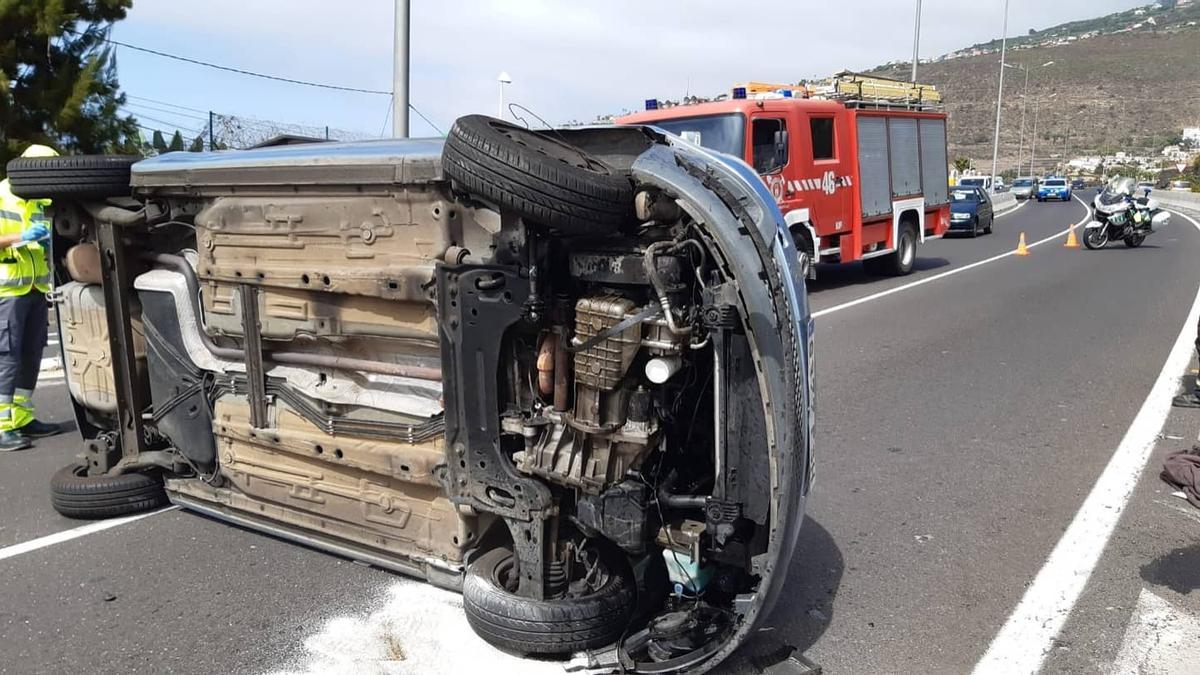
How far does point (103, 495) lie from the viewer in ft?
14.3

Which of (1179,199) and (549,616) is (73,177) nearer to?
(549,616)

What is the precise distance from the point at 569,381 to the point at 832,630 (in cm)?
140

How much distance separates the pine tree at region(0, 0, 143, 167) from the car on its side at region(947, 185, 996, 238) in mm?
18885

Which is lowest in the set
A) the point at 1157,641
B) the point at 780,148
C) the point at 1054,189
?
the point at 1157,641

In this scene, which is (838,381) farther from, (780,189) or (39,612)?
(39,612)

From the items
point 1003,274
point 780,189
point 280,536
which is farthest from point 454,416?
point 1003,274

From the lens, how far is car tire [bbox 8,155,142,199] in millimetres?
4152

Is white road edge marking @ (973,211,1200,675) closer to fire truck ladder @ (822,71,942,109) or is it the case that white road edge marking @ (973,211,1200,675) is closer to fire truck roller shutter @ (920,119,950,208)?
fire truck ladder @ (822,71,942,109)

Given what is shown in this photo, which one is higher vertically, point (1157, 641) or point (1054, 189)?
point (1054, 189)

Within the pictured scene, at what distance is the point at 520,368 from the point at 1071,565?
8.62 ft

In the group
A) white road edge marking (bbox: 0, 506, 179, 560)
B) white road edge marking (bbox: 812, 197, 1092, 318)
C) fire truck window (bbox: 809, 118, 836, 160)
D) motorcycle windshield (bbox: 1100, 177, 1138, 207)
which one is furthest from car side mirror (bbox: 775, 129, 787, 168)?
motorcycle windshield (bbox: 1100, 177, 1138, 207)

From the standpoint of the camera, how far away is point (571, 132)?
3225 mm

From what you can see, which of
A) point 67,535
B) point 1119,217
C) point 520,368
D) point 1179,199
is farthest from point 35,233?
point 1179,199

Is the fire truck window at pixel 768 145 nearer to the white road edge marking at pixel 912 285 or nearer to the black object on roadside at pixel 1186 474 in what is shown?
the white road edge marking at pixel 912 285
